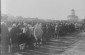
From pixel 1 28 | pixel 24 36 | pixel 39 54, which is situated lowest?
pixel 39 54

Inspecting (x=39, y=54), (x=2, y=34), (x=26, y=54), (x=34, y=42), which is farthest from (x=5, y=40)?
(x=34, y=42)

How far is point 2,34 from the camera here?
179 inches

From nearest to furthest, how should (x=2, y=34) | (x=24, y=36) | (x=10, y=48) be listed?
1. (x=2, y=34)
2. (x=10, y=48)
3. (x=24, y=36)

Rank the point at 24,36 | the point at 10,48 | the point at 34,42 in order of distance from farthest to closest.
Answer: the point at 34,42 → the point at 24,36 → the point at 10,48

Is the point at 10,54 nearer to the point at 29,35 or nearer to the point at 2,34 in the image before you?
the point at 2,34

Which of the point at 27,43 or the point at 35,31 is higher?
the point at 35,31

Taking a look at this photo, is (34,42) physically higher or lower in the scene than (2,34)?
lower

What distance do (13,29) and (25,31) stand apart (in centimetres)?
92

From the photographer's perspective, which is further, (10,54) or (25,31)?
(25,31)

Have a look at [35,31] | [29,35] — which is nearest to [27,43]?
[29,35]

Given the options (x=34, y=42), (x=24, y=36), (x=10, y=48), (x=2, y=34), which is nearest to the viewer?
(x=2, y=34)

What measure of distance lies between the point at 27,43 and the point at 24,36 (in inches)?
14.8

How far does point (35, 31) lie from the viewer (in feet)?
21.6

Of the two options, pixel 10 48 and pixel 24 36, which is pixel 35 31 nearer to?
pixel 24 36
